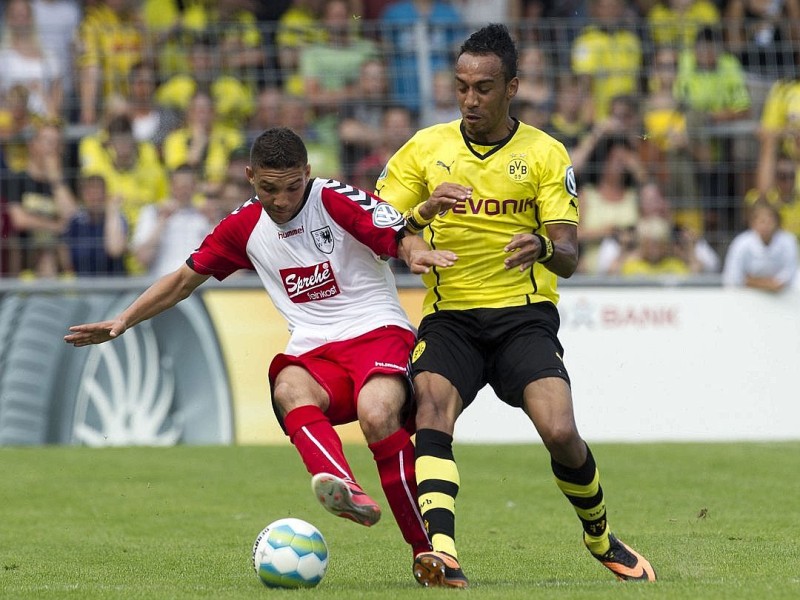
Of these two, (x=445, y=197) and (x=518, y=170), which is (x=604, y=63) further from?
(x=445, y=197)

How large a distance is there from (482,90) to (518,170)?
0.43 m

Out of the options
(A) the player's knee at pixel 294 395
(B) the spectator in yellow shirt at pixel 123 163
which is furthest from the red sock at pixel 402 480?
(B) the spectator in yellow shirt at pixel 123 163

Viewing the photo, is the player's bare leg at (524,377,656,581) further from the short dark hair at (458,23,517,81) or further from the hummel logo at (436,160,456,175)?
the short dark hair at (458,23,517,81)

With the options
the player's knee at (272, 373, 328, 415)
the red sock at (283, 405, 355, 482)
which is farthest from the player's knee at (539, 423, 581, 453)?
the player's knee at (272, 373, 328, 415)

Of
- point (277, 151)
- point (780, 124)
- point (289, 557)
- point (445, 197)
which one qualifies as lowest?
point (289, 557)

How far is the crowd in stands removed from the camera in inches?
562

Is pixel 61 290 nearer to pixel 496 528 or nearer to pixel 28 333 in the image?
pixel 28 333

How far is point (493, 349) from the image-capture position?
6.87 m

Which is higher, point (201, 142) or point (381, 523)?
point (201, 142)

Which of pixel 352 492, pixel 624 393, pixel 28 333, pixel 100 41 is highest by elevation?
pixel 100 41

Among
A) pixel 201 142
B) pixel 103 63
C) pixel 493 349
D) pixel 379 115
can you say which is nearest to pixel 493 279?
pixel 493 349

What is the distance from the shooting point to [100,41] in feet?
48.5

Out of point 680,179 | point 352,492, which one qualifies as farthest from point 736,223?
point 352,492

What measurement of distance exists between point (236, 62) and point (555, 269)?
8.73 metres
